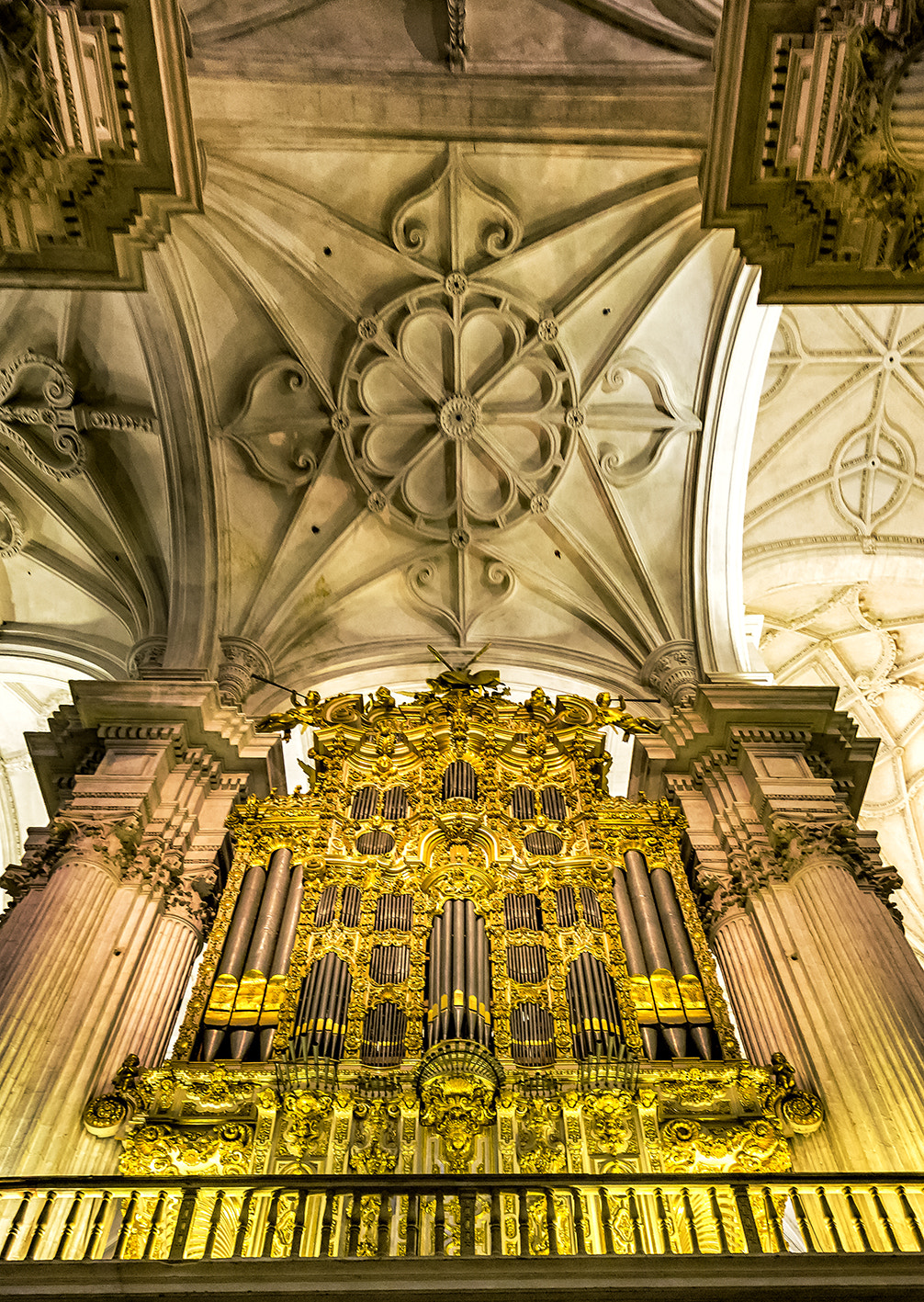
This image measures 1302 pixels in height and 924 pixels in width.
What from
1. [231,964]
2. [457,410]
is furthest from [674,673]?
[231,964]

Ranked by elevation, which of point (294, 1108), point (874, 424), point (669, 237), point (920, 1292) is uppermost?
point (874, 424)

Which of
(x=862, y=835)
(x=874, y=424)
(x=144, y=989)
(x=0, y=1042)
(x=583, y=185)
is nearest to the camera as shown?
(x=0, y=1042)

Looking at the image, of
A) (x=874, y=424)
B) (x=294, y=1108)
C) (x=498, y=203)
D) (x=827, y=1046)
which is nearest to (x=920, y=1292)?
(x=827, y=1046)

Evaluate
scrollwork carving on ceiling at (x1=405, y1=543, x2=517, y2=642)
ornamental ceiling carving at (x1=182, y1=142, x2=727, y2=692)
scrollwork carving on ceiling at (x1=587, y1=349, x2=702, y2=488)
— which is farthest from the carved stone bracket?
scrollwork carving on ceiling at (x1=587, y1=349, x2=702, y2=488)

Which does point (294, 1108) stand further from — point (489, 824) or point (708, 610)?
point (708, 610)

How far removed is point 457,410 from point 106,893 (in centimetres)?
764

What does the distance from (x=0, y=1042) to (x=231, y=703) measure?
466 cm

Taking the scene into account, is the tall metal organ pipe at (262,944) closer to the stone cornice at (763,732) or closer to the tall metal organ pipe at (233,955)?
the tall metal organ pipe at (233,955)

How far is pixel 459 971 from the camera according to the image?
26.1ft

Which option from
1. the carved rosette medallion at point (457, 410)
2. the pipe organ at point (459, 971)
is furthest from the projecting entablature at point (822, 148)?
the carved rosette medallion at point (457, 410)

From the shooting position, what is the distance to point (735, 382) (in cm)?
1249

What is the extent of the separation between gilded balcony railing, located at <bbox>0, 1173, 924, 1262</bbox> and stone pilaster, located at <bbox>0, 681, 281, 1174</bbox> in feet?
2.50

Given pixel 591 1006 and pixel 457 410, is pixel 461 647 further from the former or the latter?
pixel 591 1006

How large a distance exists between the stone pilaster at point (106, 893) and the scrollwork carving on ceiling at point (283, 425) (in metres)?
3.82
